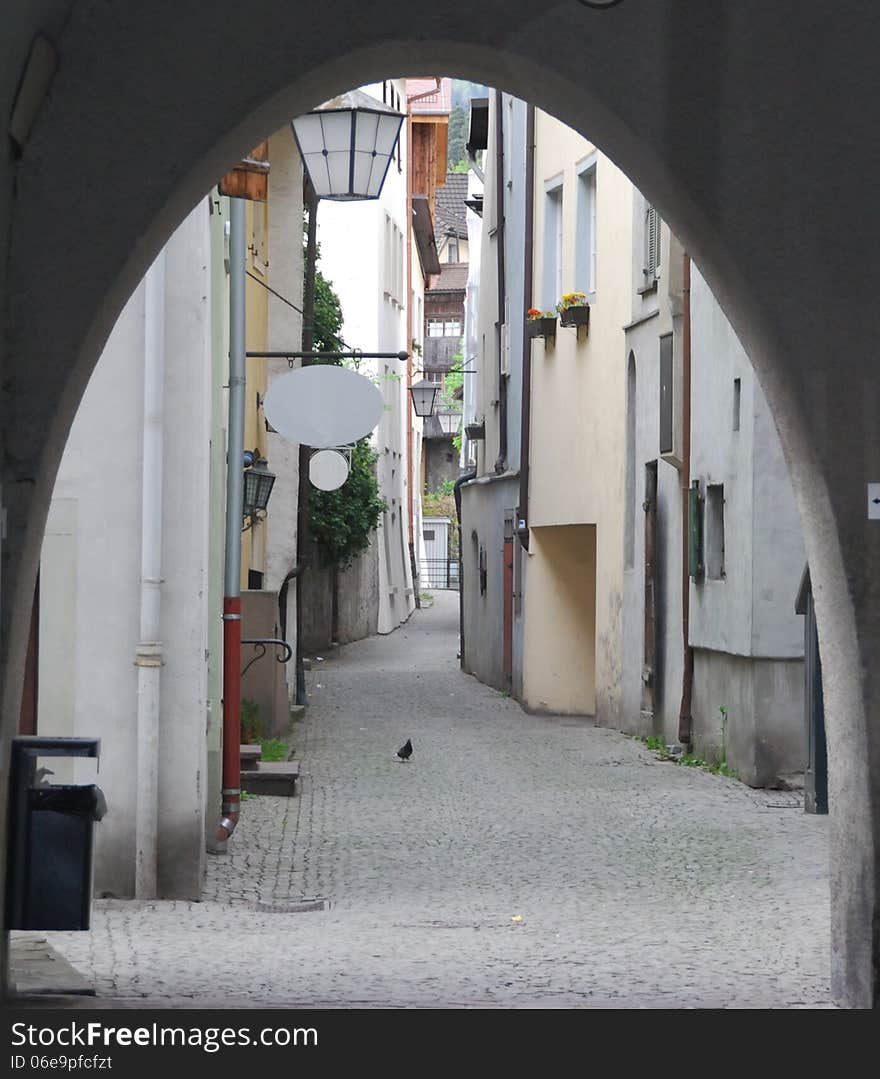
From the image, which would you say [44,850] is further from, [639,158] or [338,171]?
[338,171]

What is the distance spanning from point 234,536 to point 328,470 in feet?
15.6

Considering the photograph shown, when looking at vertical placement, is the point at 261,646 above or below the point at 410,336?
below

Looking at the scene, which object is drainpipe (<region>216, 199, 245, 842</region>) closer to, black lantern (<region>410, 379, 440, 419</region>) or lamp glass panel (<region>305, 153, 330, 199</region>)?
lamp glass panel (<region>305, 153, 330, 199</region>)

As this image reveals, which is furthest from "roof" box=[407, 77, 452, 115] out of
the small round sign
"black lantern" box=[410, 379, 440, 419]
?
the small round sign

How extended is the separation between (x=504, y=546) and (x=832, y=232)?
21.1 meters

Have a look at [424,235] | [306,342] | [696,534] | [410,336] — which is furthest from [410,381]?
[696,534]

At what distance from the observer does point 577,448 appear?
2155cm

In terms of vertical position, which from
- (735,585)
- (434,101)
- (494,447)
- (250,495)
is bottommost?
(735,585)

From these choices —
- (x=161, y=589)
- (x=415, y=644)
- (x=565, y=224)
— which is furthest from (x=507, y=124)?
(x=161, y=589)

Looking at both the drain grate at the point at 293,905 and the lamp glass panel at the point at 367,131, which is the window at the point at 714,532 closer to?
the lamp glass panel at the point at 367,131

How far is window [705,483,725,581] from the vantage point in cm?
1560

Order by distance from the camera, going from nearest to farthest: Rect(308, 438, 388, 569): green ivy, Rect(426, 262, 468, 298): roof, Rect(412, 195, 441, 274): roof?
1. Rect(308, 438, 388, 569): green ivy
2. Rect(412, 195, 441, 274): roof
3. Rect(426, 262, 468, 298): roof

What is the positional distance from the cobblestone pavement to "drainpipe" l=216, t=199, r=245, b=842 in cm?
46

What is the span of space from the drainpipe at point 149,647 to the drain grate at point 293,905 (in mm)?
578
